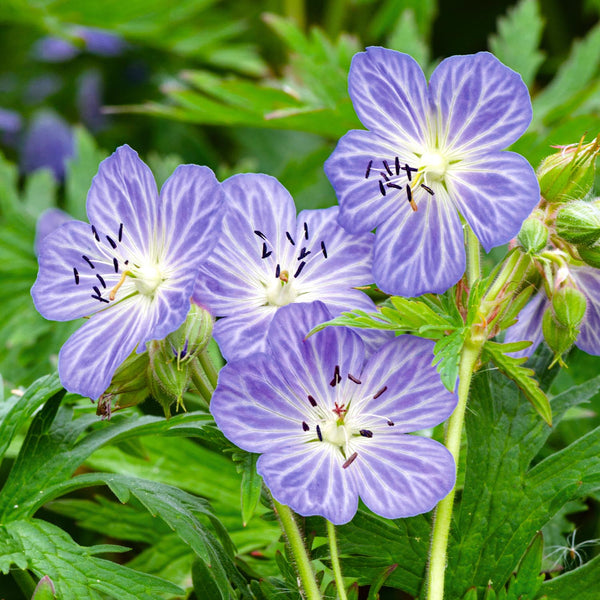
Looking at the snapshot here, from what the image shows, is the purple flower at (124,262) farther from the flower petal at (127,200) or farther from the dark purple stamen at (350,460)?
the dark purple stamen at (350,460)

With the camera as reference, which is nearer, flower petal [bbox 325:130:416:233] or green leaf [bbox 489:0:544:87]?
flower petal [bbox 325:130:416:233]

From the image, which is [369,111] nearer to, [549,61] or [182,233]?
[182,233]

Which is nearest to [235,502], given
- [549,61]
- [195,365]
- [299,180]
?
[195,365]

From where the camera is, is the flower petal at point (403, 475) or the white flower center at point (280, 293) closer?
the flower petal at point (403, 475)

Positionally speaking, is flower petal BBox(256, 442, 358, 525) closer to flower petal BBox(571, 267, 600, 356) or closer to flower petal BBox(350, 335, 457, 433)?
flower petal BBox(350, 335, 457, 433)

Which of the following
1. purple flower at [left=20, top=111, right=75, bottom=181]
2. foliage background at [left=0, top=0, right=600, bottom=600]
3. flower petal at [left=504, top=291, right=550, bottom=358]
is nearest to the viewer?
flower petal at [left=504, top=291, right=550, bottom=358]

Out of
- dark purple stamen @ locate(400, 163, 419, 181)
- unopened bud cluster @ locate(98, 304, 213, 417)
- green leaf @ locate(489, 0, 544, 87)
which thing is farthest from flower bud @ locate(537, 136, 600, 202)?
green leaf @ locate(489, 0, 544, 87)

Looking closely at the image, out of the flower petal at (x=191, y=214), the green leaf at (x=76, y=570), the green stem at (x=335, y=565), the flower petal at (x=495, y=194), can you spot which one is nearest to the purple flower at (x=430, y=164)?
the flower petal at (x=495, y=194)

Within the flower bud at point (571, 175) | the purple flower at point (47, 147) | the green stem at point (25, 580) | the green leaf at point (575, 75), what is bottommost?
the green stem at point (25, 580)
